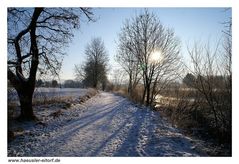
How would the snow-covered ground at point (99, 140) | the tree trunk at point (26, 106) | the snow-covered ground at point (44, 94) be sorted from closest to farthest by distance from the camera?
the snow-covered ground at point (99, 140), the snow-covered ground at point (44, 94), the tree trunk at point (26, 106)

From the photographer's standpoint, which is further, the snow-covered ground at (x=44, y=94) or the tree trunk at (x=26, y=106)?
the tree trunk at (x=26, y=106)

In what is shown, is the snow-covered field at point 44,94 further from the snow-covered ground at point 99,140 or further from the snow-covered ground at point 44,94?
the snow-covered ground at point 99,140

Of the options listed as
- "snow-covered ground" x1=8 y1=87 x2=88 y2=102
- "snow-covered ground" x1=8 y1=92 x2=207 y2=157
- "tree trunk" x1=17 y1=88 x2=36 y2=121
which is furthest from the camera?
"tree trunk" x1=17 y1=88 x2=36 y2=121

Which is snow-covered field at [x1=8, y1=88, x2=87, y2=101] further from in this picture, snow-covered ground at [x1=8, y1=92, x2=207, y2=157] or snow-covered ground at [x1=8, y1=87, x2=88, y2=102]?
snow-covered ground at [x1=8, y1=92, x2=207, y2=157]

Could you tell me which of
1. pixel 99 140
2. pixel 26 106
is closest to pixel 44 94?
pixel 26 106

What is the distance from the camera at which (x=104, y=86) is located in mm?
57750

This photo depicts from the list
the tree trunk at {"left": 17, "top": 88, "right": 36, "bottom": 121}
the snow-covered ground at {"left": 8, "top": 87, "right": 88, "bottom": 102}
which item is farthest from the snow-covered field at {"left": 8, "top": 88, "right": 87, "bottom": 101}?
the tree trunk at {"left": 17, "top": 88, "right": 36, "bottom": 121}

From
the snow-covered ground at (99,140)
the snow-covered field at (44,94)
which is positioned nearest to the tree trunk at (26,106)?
the snow-covered field at (44,94)

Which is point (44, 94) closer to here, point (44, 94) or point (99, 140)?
point (44, 94)

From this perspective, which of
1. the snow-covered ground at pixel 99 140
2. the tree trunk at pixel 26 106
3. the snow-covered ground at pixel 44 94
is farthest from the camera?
the tree trunk at pixel 26 106

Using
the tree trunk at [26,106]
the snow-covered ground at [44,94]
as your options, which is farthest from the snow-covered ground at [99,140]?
the snow-covered ground at [44,94]

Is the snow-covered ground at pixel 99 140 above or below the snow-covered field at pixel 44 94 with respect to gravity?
below

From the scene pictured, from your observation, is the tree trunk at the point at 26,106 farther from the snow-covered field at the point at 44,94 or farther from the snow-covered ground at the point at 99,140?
the snow-covered ground at the point at 99,140
